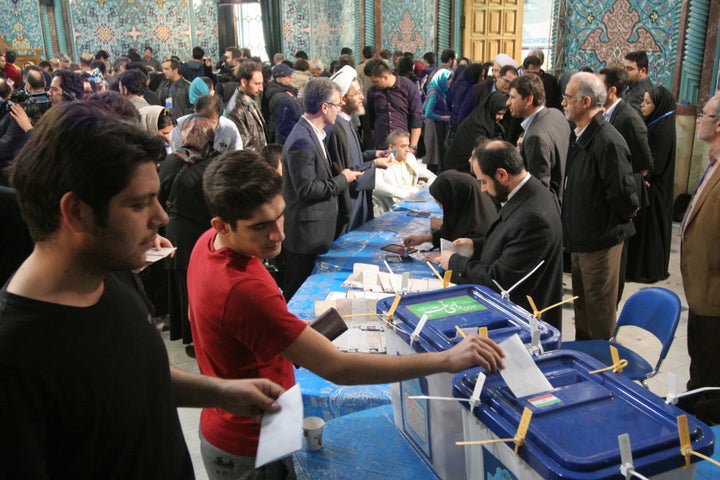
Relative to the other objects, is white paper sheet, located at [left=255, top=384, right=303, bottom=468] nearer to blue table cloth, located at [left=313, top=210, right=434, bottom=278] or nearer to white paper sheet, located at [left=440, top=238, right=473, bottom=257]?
white paper sheet, located at [left=440, top=238, right=473, bottom=257]

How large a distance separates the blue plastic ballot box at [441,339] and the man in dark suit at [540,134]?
8.19ft

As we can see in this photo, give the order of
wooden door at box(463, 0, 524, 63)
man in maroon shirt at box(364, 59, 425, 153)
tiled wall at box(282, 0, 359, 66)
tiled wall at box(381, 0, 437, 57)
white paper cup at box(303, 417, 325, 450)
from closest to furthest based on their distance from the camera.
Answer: white paper cup at box(303, 417, 325, 450) < man in maroon shirt at box(364, 59, 425, 153) < wooden door at box(463, 0, 524, 63) < tiled wall at box(381, 0, 437, 57) < tiled wall at box(282, 0, 359, 66)

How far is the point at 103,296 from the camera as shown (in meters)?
1.17

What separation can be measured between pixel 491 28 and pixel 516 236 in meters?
9.25

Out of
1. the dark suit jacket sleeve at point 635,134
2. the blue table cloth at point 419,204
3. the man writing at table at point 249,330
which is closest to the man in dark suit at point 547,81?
the dark suit jacket sleeve at point 635,134

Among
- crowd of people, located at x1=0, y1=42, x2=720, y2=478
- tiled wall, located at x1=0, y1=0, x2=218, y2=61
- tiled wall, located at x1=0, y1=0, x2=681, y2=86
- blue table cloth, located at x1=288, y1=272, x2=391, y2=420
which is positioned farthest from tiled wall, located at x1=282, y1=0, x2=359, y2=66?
blue table cloth, located at x1=288, y1=272, x2=391, y2=420

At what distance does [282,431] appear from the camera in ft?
4.54

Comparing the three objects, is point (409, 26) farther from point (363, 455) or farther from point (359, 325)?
point (363, 455)

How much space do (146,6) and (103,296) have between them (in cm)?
1601

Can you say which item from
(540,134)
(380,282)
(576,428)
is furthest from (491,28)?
(576,428)

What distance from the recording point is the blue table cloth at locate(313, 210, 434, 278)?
3.85 meters

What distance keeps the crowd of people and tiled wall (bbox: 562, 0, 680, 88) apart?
113 cm

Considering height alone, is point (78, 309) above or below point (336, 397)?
above

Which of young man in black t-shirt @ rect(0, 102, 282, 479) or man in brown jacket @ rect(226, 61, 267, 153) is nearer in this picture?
young man in black t-shirt @ rect(0, 102, 282, 479)
